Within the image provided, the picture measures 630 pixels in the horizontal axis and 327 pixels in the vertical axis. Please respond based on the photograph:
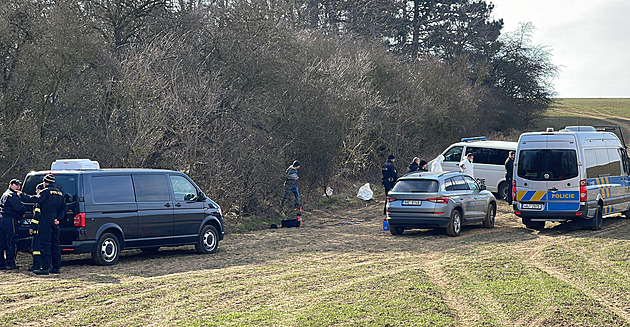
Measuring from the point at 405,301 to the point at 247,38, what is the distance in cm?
1728

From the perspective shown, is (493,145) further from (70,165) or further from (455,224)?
(70,165)

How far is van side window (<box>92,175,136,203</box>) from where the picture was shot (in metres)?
13.2

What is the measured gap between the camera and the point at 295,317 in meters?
8.61

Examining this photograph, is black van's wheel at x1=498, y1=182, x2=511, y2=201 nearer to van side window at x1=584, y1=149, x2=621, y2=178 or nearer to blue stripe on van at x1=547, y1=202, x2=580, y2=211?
van side window at x1=584, y1=149, x2=621, y2=178

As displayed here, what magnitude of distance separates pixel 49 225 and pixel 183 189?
3.18m

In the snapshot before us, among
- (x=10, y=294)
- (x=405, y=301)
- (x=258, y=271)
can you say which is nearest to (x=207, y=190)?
(x=258, y=271)

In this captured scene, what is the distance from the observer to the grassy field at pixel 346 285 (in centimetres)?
866

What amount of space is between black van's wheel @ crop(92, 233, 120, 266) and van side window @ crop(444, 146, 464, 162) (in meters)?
16.5

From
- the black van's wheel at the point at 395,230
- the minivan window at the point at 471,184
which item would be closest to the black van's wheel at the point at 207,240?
the black van's wheel at the point at 395,230

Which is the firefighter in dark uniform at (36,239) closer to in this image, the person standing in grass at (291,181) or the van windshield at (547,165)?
the person standing in grass at (291,181)

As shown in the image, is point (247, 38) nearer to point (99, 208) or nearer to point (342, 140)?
point (342, 140)

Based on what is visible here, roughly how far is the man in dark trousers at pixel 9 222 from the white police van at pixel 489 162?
17.2 metres

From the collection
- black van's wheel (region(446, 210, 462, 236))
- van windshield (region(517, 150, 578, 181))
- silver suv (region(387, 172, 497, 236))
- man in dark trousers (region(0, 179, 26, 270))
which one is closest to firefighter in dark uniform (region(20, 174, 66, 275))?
man in dark trousers (region(0, 179, 26, 270))

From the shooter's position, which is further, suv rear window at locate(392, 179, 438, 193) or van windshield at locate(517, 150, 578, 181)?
van windshield at locate(517, 150, 578, 181)
